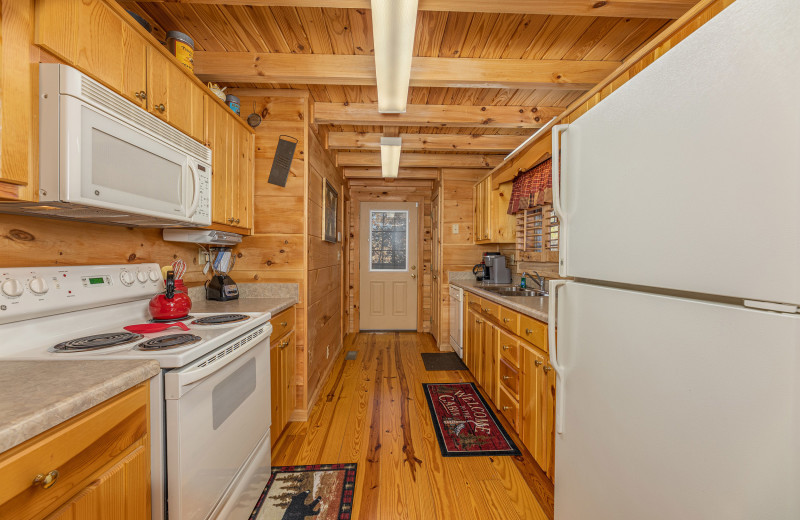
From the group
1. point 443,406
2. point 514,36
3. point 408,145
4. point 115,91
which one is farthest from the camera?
point 408,145

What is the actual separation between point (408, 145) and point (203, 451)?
2.87 meters

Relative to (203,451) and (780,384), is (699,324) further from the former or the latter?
(203,451)

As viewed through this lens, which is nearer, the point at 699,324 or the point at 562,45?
the point at 699,324

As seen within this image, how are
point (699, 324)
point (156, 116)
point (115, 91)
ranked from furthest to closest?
point (156, 116)
point (115, 91)
point (699, 324)

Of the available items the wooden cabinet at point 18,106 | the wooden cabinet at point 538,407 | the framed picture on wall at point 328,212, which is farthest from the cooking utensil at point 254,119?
the wooden cabinet at point 538,407

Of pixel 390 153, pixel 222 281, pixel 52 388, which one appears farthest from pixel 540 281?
pixel 52 388

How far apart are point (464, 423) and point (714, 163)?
2.22m

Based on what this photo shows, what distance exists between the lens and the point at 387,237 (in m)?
5.26

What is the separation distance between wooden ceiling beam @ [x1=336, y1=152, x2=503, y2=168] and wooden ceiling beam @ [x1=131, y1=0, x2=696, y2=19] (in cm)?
233

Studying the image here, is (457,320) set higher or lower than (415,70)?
lower

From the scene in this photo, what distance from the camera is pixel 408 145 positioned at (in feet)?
10.7

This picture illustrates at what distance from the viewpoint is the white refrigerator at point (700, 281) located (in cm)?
55

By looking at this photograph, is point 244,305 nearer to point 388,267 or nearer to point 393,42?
point 393,42

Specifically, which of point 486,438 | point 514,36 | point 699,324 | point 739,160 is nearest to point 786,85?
point 739,160
